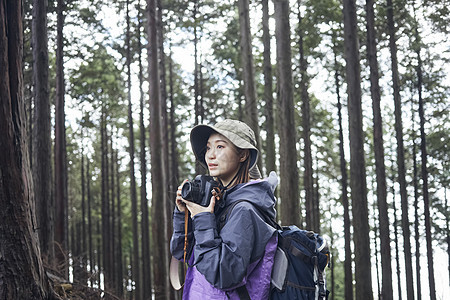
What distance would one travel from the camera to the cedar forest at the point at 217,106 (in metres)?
5.72

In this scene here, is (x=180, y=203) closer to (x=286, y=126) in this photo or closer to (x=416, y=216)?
(x=286, y=126)

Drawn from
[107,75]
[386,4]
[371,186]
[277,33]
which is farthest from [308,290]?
[371,186]

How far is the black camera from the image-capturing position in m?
3.43

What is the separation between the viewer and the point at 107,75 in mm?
23031

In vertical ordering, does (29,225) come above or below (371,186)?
above

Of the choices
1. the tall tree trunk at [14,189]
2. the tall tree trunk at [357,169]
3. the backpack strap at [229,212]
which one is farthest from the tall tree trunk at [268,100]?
the backpack strap at [229,212]

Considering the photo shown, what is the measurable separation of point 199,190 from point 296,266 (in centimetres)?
83

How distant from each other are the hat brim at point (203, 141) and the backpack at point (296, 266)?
0.55 m

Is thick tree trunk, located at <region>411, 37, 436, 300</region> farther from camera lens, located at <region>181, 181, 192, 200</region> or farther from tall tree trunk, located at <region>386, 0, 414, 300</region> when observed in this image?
camera lens, located at <region>181, 181, 192, 200</region>

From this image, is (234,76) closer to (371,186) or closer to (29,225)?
(371,186)

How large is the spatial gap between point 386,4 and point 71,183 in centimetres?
2816

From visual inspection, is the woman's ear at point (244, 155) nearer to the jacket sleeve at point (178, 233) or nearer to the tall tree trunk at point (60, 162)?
the jacket sleeve at point (178, 233)

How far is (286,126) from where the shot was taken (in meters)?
11.6

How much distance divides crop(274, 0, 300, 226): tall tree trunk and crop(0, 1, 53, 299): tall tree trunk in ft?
21.0
